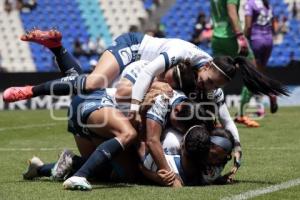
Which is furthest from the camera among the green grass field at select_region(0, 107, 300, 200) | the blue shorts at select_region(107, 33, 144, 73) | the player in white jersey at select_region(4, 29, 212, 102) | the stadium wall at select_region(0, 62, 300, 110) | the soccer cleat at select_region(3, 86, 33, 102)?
the stadium wall at select_region(0, 62, 300, 110)

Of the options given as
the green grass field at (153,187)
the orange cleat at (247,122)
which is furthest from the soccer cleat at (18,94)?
the orange cleat at (247,122)

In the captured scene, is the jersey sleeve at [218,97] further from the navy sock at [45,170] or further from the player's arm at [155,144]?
the navy sock at [45,170]

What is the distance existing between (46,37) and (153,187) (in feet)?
8.55

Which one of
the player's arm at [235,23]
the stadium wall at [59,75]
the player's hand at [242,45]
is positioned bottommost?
the stadium wall at [59,75]

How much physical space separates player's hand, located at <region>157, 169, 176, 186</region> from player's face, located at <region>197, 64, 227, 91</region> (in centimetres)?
85

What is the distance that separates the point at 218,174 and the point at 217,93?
86 centimetres

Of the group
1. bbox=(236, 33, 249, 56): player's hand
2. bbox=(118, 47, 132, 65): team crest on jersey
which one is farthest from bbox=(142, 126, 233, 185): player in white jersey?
bbox=(236, 33, 249, 56): player's hand

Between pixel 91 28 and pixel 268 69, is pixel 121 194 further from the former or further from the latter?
pixel 91 28

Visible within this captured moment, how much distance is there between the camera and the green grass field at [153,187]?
239 inches

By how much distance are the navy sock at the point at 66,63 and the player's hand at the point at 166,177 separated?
2144 millimetres

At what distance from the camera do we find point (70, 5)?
90.6 feet

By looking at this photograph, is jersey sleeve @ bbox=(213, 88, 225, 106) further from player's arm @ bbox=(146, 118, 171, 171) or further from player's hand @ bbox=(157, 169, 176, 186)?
player's hand @ bbox=(157, 169, 176, 186)

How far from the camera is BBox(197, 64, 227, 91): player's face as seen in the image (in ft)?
22.2

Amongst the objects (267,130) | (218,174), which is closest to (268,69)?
(267,130)
